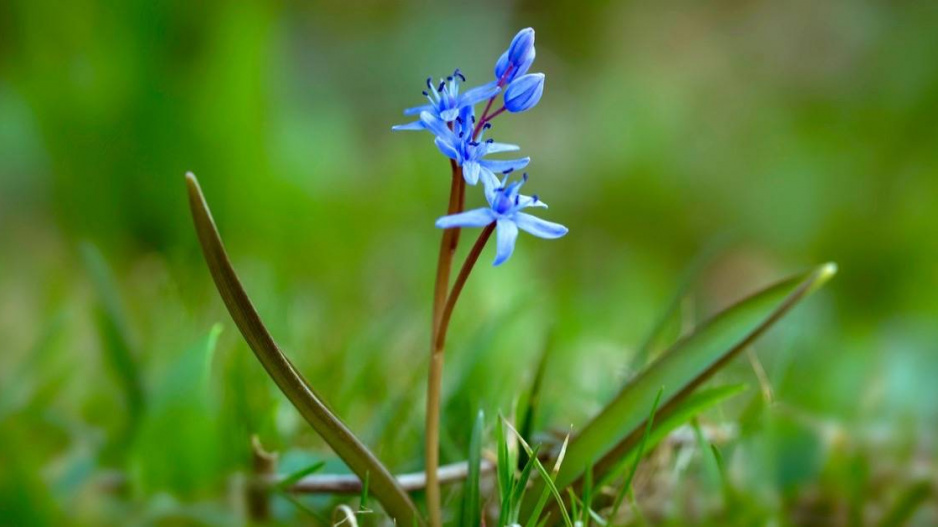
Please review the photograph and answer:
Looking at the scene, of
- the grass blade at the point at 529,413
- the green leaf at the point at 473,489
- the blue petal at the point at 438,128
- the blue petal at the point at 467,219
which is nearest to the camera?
the blue petal at the point at 467,219

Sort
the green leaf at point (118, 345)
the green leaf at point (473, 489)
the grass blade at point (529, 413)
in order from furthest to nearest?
1. the green leaf at point (118, 345)
2. the grass blade at point (529, 413)
3. the green leaf at point (473, 489)

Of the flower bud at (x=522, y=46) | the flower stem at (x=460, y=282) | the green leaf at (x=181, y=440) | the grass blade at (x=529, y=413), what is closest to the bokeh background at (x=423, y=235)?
the green leaf at (x=181, y=440)

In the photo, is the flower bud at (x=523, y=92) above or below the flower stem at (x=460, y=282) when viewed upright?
above

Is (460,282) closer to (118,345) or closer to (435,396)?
(435,396)

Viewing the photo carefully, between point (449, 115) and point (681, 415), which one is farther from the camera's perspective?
point (681, 415)

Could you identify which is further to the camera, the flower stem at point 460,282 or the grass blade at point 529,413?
the grass blade at point 529,413

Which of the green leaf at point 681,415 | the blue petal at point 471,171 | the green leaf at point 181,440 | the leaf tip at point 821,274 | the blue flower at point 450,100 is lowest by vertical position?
the green leaf at point 181,440

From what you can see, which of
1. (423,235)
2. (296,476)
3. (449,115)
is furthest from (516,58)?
(423,235)

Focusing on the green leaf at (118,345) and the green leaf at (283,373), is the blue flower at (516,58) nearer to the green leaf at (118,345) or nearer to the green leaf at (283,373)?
the green leaf at (283,373)
